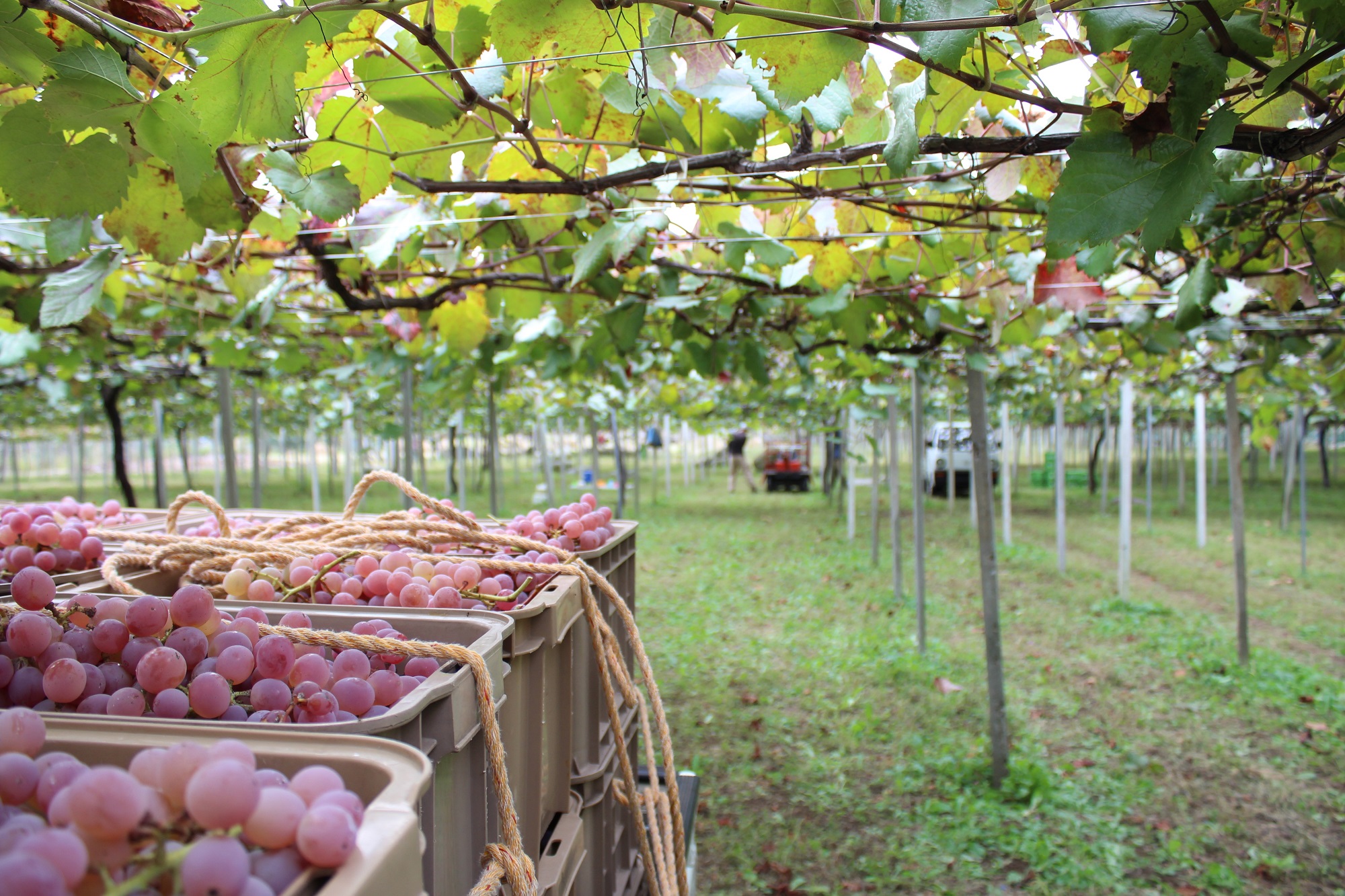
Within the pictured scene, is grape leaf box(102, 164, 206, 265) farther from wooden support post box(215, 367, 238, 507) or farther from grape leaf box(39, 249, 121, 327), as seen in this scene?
wooden support post box(215, 367, 238, 507)

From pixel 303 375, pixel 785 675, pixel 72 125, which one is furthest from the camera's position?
pixel 303 375

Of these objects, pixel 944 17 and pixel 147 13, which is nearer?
pixel 944 17

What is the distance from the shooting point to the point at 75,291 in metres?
1.46

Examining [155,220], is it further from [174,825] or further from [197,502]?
[174,825]

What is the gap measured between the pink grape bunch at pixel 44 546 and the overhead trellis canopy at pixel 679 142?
0.37 metres

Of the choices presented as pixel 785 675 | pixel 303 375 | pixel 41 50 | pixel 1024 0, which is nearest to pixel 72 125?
pixel 41 50

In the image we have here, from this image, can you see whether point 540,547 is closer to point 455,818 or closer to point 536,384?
point 455,818

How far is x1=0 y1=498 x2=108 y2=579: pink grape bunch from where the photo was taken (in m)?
1.20

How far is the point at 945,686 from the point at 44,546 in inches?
164

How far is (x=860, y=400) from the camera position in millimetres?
6094

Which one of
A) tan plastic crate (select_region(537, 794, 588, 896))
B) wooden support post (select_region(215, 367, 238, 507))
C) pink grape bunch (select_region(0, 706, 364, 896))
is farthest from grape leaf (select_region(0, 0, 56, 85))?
wooden support post (select_region(215, 367, 238, 507))

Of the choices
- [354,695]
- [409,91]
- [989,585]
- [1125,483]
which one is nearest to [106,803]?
[354,695]

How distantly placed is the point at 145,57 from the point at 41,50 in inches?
7.4

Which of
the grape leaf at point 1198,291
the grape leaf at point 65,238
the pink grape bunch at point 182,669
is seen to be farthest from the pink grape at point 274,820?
the grape leaf at point 1198,291
